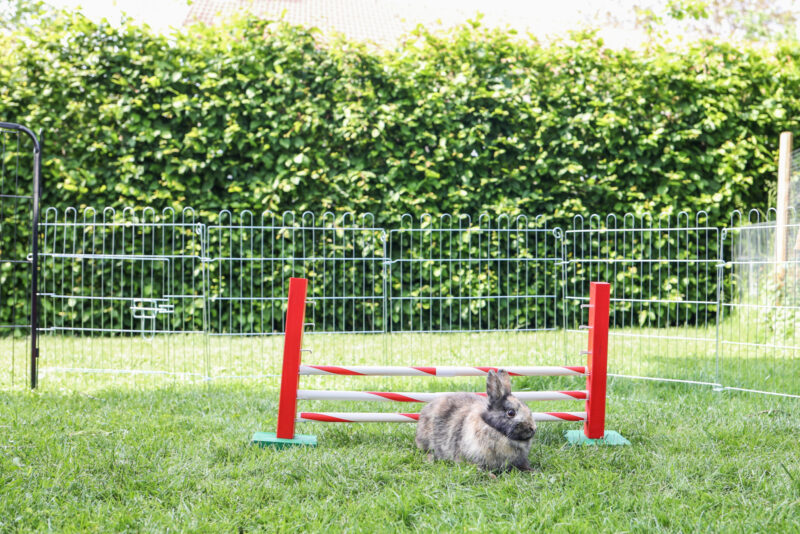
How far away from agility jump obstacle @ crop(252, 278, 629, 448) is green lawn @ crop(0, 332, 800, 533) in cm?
17

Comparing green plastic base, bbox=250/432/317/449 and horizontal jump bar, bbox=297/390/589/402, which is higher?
horizontal jump bar, bbox=297/390/589/402

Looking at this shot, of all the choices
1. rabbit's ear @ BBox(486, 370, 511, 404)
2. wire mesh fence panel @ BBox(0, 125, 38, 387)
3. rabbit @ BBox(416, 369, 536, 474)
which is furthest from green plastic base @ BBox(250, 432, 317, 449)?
wire mesh fence panel @ BBox(0, 125, 38, 387)

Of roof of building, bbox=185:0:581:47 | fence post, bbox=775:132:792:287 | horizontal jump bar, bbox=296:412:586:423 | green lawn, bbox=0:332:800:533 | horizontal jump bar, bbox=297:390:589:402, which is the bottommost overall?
green lawn, bbox=0:332:800:533

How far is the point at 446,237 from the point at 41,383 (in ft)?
15.5

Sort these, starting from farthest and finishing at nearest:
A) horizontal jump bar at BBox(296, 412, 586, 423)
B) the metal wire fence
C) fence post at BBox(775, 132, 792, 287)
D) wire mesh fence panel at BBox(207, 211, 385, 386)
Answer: wire mesh fence panel at BBox(207, 211, 385, 386) < fence post at BBox(775, 132, 792, 287) < the metal wire fence < horizontal jump bar at BBox(296, 412, 586, 423)

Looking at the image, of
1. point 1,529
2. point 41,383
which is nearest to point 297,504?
point 1,529

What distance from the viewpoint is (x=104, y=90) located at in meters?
7.82

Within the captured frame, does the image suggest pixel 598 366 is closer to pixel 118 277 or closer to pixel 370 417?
pixel 370 417

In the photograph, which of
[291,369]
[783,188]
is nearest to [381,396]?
[291,369]

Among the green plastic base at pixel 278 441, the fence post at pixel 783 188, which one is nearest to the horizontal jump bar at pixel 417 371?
the green plastic base at pixel 278 441

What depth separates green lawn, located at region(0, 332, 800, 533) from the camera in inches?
102

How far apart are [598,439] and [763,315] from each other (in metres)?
4.54

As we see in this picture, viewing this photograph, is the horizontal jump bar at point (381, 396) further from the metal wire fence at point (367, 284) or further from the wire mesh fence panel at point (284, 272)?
the wire mesh fence panel at point (284, 272)

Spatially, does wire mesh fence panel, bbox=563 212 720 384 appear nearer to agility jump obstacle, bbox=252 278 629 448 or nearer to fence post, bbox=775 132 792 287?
fence post, bbox=775 132 792 287
